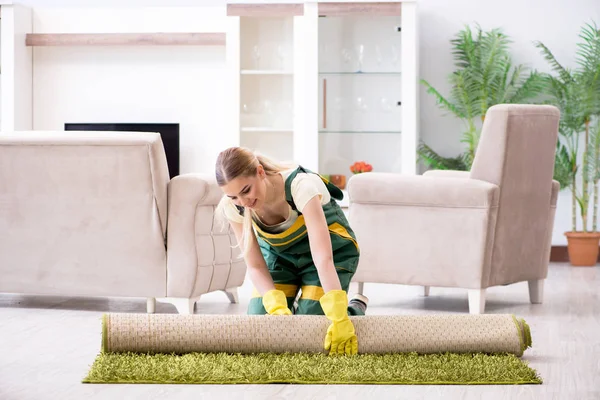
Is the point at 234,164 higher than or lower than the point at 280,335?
higher

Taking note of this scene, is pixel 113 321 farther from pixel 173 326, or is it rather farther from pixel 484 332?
pixel 484 332

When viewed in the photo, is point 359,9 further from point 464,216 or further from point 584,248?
point 464,216

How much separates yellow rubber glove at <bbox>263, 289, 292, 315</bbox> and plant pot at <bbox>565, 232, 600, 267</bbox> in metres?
3.81

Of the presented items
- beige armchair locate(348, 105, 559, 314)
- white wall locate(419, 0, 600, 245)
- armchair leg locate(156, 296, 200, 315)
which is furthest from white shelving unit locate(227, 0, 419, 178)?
armchair leg locate(156, 296, 200, 315)

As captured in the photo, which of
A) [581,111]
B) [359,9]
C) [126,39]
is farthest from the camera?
[126,39]

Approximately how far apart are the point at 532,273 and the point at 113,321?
2.18 meters

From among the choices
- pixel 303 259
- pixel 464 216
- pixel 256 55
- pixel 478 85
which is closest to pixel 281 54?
pixel 256 55

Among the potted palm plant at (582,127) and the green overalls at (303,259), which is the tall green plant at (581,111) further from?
the green overalls at (303,259)

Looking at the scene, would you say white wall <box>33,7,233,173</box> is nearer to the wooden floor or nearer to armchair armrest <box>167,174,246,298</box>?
the wooden floor

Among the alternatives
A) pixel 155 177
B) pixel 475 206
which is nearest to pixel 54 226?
pixel 155 177

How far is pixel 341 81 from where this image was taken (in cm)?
624

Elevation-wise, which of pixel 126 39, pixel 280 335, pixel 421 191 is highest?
pixel 126 39

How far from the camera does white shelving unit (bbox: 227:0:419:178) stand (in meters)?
6.11

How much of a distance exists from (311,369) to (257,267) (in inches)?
19.1
